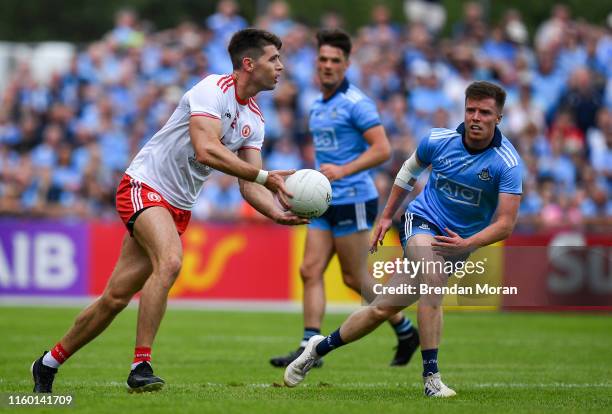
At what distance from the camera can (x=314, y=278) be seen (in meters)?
11.0

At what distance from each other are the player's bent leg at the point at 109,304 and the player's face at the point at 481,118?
263cm

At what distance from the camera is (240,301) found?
19.0m

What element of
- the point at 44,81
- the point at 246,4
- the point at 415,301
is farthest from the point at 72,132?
the point at 246,4

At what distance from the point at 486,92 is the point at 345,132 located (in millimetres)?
3073

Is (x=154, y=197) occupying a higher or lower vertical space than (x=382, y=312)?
higher

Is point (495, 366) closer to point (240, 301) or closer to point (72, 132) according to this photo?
point (240, 301)

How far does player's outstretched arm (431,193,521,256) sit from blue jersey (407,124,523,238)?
0.28ft

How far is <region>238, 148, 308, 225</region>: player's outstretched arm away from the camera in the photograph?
8.30 m

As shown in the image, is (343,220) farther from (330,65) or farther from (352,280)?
(330,65)

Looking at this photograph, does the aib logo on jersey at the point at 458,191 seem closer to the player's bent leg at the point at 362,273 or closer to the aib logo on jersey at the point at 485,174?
the aib logo on jersey at the point at 485,174

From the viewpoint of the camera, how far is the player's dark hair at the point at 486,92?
328 inches

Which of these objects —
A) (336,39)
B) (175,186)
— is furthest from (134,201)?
(336,39)

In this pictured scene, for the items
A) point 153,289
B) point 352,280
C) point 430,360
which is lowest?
point 430,360

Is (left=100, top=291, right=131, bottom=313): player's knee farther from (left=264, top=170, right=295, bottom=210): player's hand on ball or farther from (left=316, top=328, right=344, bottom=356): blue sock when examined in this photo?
(left=316, top=328, right=344, bottom=356): blue sock
